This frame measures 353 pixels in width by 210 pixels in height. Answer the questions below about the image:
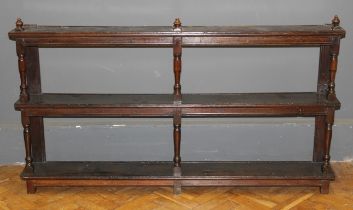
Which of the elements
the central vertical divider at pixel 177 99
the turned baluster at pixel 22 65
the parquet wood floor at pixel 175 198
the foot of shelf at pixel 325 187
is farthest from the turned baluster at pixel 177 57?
the foot of shelf at pixel 325 187

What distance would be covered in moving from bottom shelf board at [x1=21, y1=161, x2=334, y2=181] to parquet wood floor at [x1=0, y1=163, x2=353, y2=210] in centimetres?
11

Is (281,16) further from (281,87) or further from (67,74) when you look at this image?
(67,74)

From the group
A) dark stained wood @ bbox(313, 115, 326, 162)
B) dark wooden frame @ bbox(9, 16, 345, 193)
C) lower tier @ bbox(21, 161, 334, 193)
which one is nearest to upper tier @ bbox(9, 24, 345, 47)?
dark wooden frame @ bbox(9, 16, 345, 193)

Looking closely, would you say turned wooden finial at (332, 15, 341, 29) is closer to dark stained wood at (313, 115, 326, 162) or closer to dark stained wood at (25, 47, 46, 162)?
dark stained wood at (313, 115, 326, 162)

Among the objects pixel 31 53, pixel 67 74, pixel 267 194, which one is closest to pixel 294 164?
pixel 267 194

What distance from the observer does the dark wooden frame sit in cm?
291

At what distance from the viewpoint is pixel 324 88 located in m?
3.28

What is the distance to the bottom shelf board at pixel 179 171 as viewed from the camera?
3.13m

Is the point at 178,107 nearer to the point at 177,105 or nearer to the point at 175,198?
the point at 177,105

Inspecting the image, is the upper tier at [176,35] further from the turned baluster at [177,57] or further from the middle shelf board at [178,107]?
the middle shelf board at [178,107]

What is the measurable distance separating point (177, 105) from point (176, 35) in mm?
412

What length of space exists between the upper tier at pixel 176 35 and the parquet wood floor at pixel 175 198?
3.02ft

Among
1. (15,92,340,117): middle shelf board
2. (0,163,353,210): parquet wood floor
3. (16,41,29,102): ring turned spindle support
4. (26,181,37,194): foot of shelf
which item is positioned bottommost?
(0,163,353,210): parquet wood floor

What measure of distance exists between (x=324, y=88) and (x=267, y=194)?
759 mm
